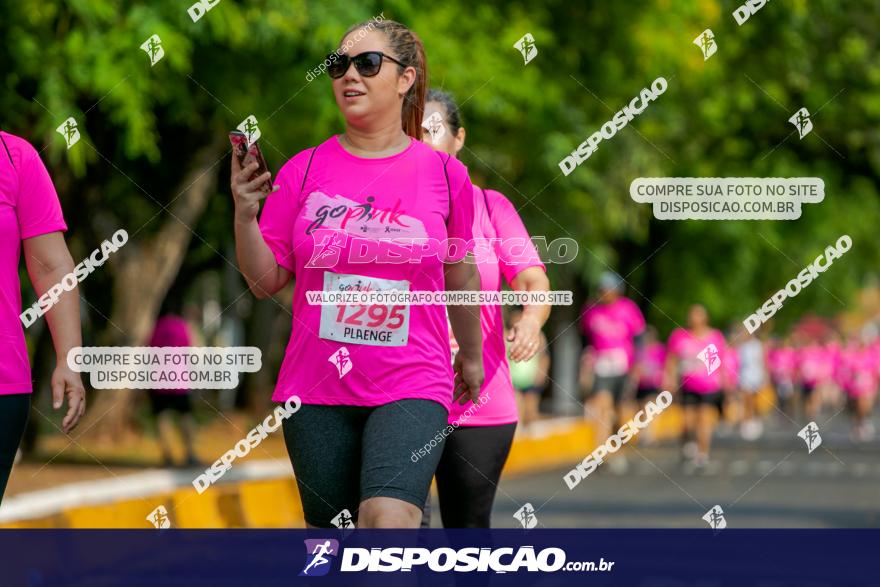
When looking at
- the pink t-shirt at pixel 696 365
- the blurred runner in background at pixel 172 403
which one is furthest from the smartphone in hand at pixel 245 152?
the pink t-shirt at pixel 696 365

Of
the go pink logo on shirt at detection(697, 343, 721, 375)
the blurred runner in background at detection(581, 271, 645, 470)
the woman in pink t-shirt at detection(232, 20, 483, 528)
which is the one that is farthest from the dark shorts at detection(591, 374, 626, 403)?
the woman in pink t-shirt at detection(232, 20, 483, 528)

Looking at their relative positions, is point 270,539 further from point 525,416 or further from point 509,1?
point 525,416

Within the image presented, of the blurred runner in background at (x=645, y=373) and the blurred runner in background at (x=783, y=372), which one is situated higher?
the blurred runner in background at (x=783, y=372)

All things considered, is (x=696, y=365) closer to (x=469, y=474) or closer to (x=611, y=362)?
(x=611, y=362)

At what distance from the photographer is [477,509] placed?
6117mm

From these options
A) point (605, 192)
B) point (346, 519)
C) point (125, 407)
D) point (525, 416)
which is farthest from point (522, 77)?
point (346, 519)

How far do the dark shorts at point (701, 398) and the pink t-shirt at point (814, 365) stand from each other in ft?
55.8

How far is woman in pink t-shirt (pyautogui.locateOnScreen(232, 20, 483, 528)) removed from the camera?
193 inches

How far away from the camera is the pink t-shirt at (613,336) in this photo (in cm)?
1745

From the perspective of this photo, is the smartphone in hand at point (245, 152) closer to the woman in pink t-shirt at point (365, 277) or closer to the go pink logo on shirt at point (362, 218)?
the woman in pink t-shirt at point (365, 277)

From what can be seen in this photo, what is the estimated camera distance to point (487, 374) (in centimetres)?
613

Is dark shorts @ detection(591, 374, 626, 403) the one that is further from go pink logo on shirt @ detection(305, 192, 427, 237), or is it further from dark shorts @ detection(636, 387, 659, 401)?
go pink logo on shirt @ detection(305, 192, 427, 237)

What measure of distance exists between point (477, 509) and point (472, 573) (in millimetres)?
684

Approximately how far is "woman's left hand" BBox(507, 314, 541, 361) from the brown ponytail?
789mm
